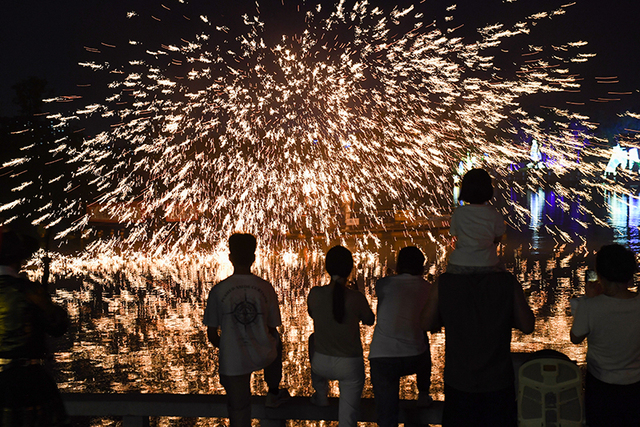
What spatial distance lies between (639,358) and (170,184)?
35660 millimetres

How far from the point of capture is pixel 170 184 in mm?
36750

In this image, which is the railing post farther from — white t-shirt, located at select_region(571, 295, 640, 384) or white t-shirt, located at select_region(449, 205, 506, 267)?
white t-shirt, located at select_region(571, 295, 640, 384)

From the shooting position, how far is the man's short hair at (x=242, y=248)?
350 centimetres

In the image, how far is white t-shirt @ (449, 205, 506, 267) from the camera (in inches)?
112

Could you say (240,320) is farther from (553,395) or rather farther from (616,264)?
(616,264)

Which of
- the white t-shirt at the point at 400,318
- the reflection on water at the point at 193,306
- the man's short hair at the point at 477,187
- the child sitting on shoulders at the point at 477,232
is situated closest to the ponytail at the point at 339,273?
the white t-shirt at the point at 400,318

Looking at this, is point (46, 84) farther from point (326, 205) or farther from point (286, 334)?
point (286, 334)

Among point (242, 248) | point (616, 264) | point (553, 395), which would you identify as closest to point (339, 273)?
point (242, 248)

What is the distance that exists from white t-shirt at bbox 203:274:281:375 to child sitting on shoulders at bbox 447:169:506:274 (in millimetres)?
1248

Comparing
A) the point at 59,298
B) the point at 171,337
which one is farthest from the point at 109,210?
the point at 171,337

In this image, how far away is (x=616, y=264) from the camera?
117 inches

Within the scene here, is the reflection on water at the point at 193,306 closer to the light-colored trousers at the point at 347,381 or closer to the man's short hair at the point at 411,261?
the light-colored trousers at the point at 347,381

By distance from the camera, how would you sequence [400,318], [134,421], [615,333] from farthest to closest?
[134,421] < [400,318] < [615,333]

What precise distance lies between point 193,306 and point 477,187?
10169 millimetres
